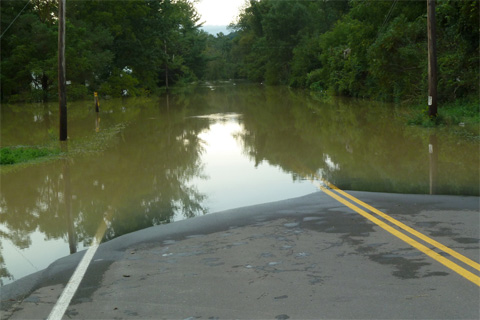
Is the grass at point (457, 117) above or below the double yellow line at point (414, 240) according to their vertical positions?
above

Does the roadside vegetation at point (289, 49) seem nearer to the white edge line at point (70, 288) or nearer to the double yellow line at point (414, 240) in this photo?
the double yellow line at point (414, 240)

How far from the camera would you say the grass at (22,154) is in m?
16.4

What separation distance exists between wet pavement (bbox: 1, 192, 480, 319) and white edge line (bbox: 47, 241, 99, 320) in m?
0.07

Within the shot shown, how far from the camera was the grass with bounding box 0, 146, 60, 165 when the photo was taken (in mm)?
16406

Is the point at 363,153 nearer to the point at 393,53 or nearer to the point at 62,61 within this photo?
the point at 62,61

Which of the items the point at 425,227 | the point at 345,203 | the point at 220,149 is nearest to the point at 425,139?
the point at 220,149

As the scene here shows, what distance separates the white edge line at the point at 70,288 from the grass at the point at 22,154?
975 centimetres

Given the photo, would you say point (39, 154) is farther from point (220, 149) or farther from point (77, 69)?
point (77, 69)

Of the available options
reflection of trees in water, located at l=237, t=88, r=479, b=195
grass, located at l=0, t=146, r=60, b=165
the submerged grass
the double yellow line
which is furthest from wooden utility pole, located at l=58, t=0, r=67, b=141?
the double yellow line

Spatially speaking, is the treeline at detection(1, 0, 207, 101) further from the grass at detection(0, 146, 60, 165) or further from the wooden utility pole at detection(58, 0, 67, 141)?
the grass at detection(0, 146, 60, 165)

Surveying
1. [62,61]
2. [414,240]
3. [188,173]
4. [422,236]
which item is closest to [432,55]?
[188,173]

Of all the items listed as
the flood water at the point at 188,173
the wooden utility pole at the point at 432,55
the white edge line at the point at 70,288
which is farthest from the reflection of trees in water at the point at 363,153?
→ the white edge line at the point at 70,288

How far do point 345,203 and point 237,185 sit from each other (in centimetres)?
345

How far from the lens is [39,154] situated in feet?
58.3
